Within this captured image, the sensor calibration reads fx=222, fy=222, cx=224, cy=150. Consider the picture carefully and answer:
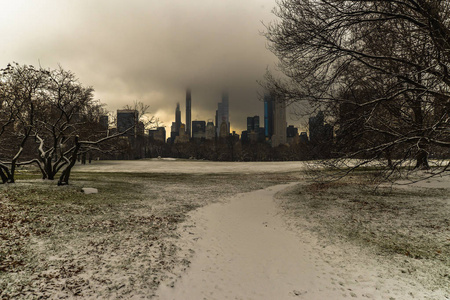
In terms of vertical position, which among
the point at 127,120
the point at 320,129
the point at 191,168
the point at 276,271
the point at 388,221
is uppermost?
the point at 127,120

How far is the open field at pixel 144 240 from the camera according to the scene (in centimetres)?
543

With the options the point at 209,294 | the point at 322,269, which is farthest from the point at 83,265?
the point at 322,269

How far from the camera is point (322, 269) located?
638cm

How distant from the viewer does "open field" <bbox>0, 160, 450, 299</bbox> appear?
5.43 metres

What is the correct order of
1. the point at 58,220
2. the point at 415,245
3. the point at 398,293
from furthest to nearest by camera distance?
the point at 58,220 → the point at 415,245 → the point at 398,293

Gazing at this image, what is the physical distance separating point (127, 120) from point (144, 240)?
14867mm

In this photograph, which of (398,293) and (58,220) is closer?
(398,293)

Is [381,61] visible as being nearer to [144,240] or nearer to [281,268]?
[281,268]

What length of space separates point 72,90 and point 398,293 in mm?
23427

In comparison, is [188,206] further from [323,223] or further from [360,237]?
[360,237]

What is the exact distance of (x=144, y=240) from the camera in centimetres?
806

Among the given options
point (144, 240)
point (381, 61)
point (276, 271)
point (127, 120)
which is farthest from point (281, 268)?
point (127, 120)

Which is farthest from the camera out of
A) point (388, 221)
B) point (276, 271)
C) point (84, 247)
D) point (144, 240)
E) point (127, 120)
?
point (127, 120)

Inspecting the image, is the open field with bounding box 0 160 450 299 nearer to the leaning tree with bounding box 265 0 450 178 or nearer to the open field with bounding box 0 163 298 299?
the open field with bounding box 0 163 298 299
